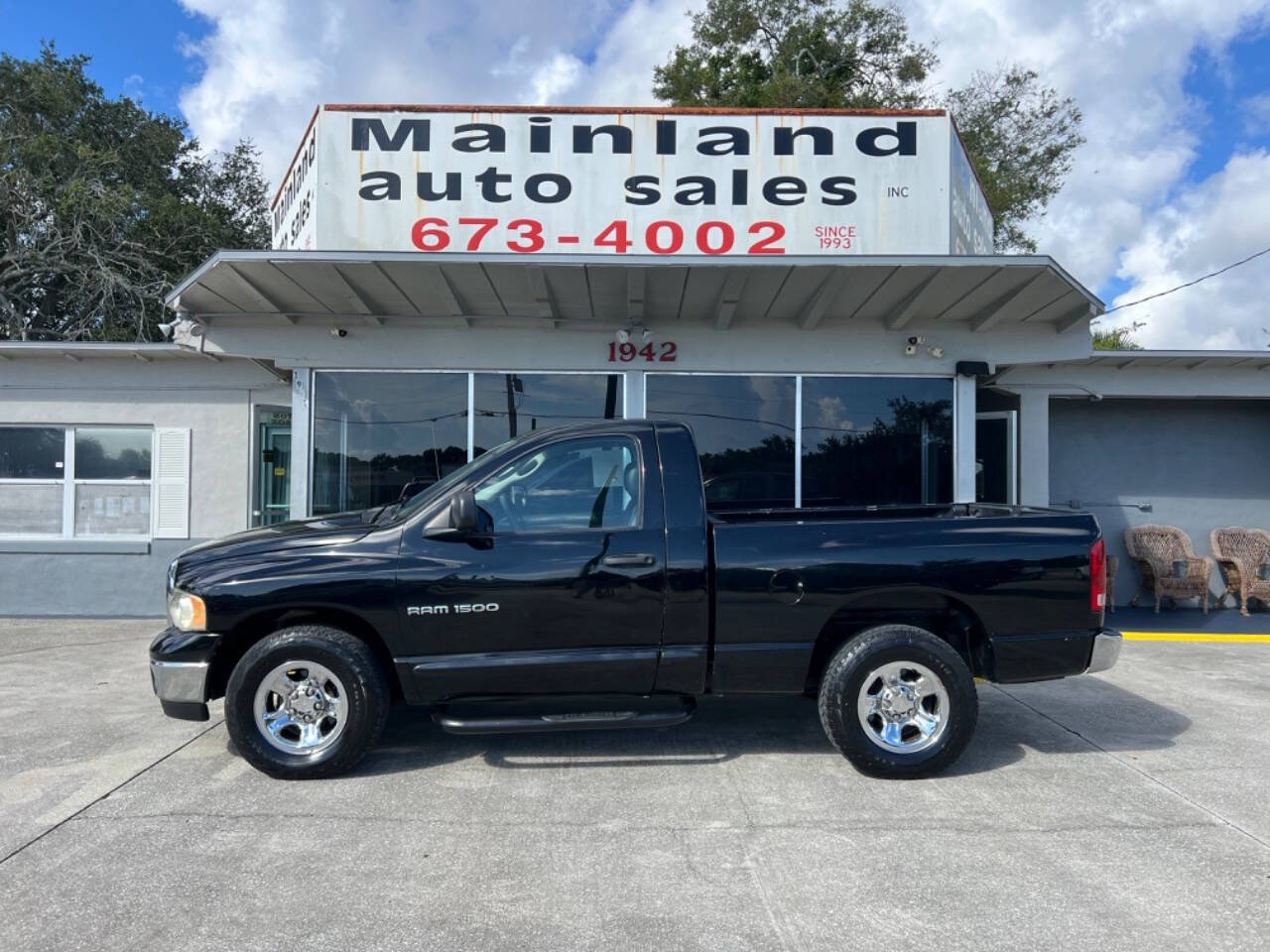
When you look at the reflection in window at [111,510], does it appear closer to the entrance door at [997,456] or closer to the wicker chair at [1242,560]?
the entrance door at [997,456]

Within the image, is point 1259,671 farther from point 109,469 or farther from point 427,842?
point 109,469

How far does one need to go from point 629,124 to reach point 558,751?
677cm

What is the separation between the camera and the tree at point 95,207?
739 inches

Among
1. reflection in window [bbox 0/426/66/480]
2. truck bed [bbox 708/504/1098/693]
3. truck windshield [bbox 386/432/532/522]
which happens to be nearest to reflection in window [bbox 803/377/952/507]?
truck bed [bbox 708/504/1098/693]

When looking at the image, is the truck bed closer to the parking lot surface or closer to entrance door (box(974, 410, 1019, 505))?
the parking lot surface

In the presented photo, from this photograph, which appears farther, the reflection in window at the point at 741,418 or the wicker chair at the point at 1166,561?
the wicker chair at the point at 1166,561

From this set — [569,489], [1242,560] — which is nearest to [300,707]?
[569,489]

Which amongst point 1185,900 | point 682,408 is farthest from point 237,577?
point 682,408

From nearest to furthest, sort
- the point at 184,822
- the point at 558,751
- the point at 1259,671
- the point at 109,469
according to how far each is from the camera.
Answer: the point at 184,822, the point at 558,751, the point at 1259,671, the point at 109,469

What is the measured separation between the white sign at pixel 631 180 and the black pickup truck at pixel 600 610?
5.06 metres

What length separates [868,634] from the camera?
Answer: 16.9ft

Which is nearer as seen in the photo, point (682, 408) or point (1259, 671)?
point (1259, 671)

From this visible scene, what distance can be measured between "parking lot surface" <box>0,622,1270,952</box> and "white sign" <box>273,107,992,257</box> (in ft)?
17.5

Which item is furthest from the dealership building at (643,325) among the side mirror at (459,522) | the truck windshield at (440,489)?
the side mirror at (459,522)
